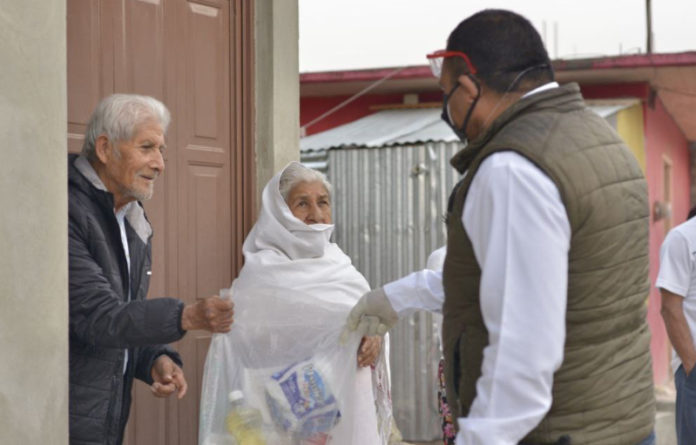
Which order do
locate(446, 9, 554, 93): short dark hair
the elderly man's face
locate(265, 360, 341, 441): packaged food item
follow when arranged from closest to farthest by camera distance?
1. locate(446, 9, 554, 93): short dark hair
2. the elderly man's face
3. locate(265, 360, 341, 441): packaged food item

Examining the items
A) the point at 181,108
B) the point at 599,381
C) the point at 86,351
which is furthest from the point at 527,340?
the point at 181,108

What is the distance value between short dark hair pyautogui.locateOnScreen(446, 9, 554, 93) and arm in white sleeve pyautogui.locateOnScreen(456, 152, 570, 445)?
30cm

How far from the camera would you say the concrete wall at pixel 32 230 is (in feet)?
10.4

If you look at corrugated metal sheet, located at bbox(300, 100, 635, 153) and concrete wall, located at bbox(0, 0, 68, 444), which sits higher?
corrugated metal sheet, located at bbox(300, 100, 635, 153)

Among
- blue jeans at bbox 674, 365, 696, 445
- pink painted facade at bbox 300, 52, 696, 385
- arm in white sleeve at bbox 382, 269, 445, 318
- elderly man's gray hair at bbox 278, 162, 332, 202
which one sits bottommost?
blue jeans at bbox 674, 365, 696, 445

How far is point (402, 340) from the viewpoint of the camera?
32.7 ft

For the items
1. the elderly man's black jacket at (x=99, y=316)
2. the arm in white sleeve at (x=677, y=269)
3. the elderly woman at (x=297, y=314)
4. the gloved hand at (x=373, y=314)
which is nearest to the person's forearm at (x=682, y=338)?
the arm in white sleeve at (x=677, y=269)

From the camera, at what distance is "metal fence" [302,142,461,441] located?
989cm

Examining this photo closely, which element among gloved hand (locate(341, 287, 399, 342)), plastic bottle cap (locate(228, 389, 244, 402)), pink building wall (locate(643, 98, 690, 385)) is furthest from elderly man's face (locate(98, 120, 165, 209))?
pink building wall (locate(643, 98, 690, 385))

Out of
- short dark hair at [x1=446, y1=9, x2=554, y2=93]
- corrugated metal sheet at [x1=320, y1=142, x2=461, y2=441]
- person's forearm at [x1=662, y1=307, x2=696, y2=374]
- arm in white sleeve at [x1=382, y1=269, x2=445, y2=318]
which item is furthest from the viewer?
corrugated metal sheet at [x1=320, y1=142, x2=461, y2=441]

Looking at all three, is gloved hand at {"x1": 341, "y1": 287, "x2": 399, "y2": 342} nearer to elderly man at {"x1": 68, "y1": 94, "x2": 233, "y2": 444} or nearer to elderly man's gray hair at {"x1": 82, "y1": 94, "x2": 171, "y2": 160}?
elderly man at {"x1": 68, "y1": 94, "x2": 233, "y2": 444}

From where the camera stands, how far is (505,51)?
244 centimetres

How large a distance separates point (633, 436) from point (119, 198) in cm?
203

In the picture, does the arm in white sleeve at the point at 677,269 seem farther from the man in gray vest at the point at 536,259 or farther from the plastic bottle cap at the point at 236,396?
the man in gray vest at the point at 536,259
